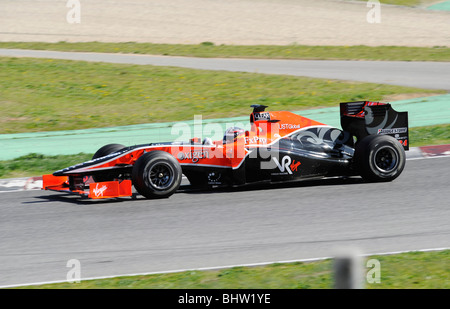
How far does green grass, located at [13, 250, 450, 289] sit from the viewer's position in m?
5.16

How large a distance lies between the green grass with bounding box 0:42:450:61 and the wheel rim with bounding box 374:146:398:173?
47.3 feet

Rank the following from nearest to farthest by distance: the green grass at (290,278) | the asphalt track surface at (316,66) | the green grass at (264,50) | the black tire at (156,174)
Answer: the green grass at (290,278), the black tire at (156,174), the asphalt track surface at (316,66), the green grass at (264,50)

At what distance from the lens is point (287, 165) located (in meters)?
8.87

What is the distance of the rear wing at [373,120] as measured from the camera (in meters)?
9.41

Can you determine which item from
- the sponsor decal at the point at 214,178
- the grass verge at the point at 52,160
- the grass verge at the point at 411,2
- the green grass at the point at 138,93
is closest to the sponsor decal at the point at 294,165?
the sponsor decal at the point at 214,178

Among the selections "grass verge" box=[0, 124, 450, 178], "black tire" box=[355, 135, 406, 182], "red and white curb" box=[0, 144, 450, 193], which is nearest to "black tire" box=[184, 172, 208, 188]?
"black tire" box=[355, 135, 406, 182]

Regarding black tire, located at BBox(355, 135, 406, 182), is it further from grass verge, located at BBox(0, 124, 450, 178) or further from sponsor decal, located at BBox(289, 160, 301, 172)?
grass verge, located at BBox(0, 124, 450, 178)

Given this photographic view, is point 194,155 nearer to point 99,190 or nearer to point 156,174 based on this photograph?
point 156,174

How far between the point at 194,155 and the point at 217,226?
1.70m

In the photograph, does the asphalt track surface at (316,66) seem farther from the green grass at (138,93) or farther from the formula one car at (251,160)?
the formula one car at (251,160)

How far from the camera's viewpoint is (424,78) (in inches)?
736

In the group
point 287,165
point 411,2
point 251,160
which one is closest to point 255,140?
point 251,160

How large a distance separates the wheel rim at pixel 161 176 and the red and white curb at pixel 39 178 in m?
2.45
